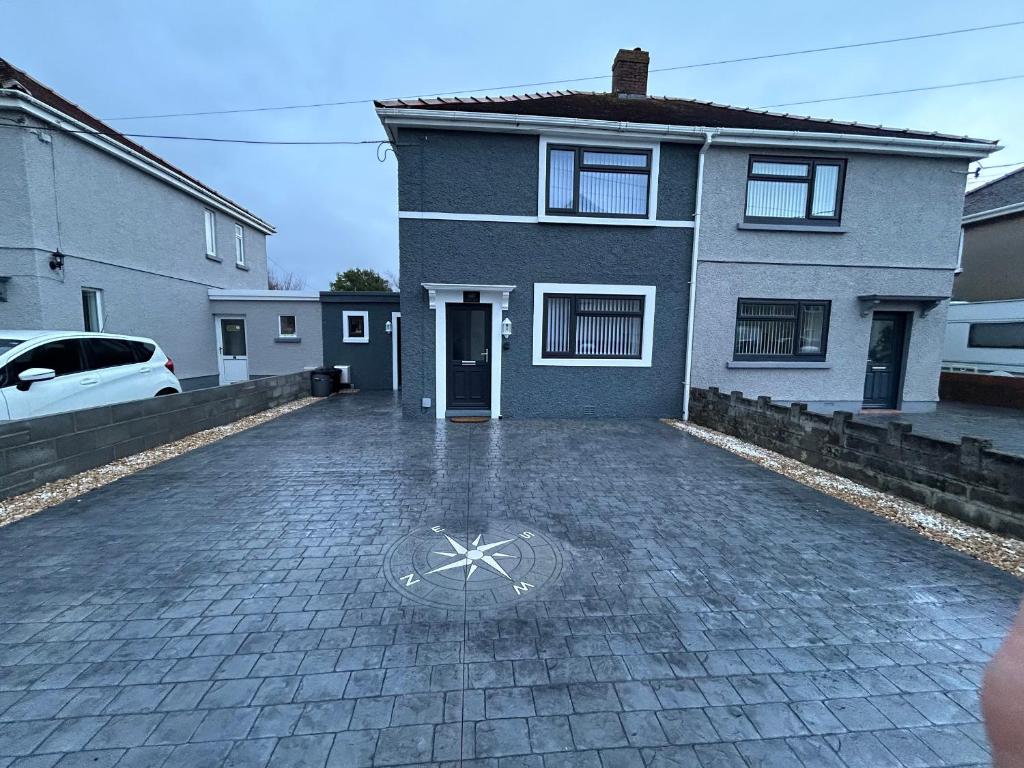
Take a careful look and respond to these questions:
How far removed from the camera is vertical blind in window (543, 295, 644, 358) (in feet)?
29.7

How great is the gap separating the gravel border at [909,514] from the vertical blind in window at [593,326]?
124 inches

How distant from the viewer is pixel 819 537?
4090mm

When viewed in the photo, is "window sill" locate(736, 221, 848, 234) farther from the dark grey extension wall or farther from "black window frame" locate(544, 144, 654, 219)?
the dark grey extension wall

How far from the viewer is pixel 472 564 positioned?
11.5ft

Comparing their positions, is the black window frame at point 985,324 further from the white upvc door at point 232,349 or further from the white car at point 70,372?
the white upvc door at point 232,349

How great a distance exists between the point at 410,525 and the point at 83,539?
2.80 m

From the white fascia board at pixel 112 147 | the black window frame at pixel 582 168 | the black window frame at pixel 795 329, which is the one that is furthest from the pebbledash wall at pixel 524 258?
the white fascia board at pixel 112 147

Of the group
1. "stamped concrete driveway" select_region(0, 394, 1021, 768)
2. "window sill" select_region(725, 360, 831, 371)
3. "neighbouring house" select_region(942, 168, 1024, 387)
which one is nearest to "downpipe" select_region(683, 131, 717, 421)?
"window sill" select_region(725, 360, 831, 371)

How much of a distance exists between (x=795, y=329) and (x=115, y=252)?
651 inches

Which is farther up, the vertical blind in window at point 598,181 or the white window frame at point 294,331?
the vertical blind in window at point 598,181

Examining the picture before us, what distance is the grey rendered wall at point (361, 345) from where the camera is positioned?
12945 mm

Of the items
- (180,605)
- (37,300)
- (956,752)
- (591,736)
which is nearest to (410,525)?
(180,605)

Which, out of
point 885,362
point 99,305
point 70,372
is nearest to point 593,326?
point 885,362

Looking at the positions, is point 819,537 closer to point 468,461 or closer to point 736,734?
point 736,734
